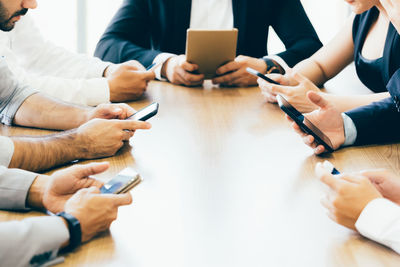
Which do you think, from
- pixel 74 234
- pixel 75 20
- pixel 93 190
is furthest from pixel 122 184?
pixel 75 20

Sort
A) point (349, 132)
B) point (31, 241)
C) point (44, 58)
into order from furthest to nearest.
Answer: point (44, 58) < point (349, 132) < point (31, 241)

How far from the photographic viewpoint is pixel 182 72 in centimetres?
197

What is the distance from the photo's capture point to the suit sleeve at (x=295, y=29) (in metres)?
2.33

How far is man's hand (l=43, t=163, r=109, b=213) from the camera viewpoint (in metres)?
0.99

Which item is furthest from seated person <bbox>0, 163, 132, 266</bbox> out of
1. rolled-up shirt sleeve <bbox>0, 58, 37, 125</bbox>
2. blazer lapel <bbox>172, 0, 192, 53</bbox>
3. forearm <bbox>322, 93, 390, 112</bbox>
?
blazer lapel <bbox>172, 0, 192, 53</bbox>

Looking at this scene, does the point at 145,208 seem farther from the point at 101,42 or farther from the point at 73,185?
the point at 101,42

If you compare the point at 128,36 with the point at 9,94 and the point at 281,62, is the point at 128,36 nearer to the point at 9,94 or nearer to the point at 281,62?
the point at 281,62

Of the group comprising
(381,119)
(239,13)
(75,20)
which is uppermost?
(239,13)

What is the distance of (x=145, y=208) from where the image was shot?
1.00 metres

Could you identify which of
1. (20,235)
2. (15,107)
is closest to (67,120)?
(15,107)

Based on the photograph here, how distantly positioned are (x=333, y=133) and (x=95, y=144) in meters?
0.71

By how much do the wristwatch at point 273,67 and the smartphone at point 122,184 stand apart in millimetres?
1196

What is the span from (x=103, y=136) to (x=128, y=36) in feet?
3.82

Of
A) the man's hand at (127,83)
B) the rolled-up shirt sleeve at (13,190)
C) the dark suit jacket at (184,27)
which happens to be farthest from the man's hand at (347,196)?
the dark suit jacket at (184,27)
